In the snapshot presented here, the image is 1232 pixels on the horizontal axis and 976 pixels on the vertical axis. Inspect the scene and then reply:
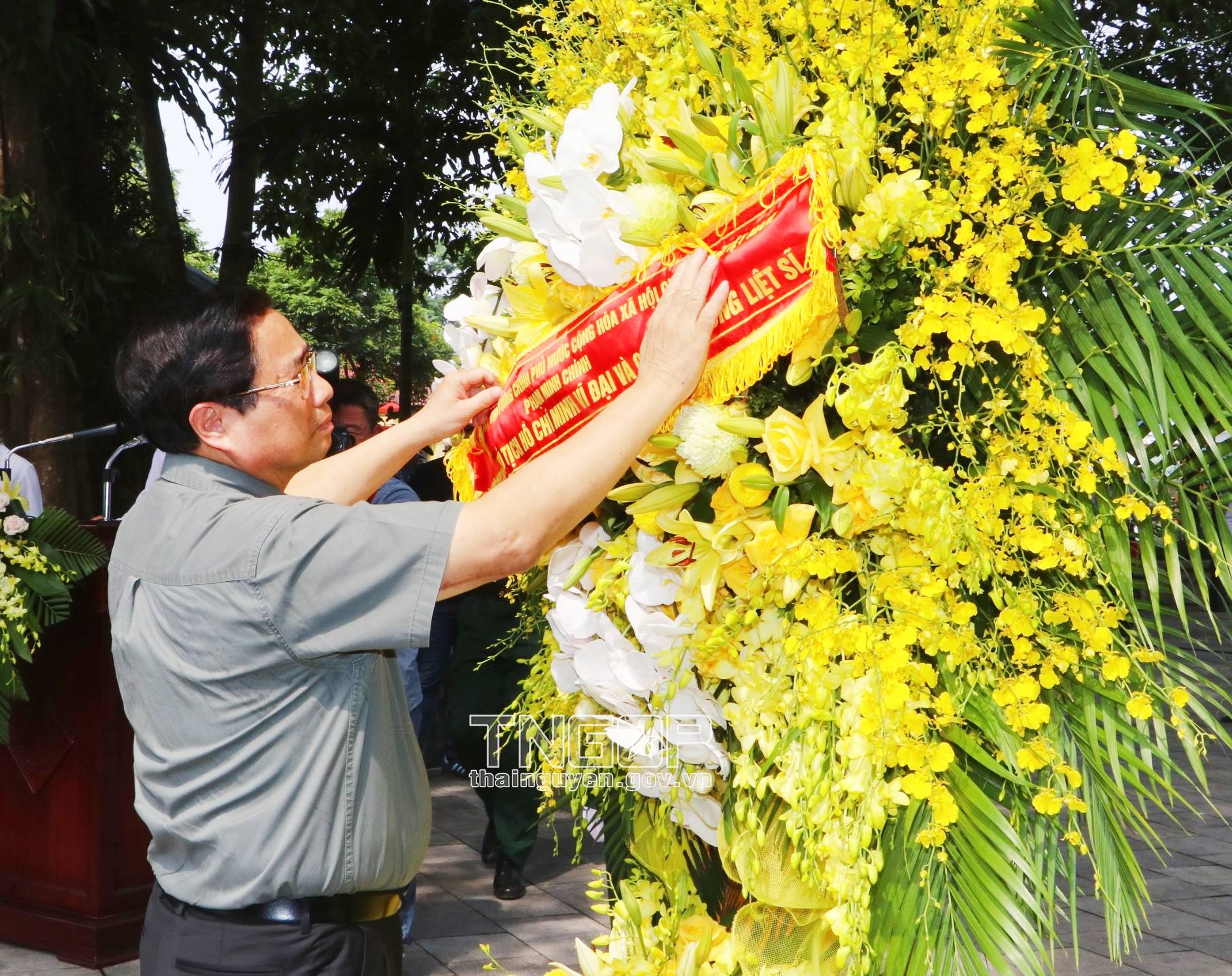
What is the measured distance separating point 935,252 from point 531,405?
22.4 inches

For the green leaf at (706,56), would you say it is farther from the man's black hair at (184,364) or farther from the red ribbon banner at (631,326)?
the man's black hair at (184,364)

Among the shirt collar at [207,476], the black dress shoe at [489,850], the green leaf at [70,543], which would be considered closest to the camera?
the shirt collar at [207,476]

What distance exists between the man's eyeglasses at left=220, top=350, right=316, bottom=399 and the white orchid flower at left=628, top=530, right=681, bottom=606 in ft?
2.26

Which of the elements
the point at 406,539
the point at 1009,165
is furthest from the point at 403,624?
the point at 1009,165

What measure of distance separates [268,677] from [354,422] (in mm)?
3043

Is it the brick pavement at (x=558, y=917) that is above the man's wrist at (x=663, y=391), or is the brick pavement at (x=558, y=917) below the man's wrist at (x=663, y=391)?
below

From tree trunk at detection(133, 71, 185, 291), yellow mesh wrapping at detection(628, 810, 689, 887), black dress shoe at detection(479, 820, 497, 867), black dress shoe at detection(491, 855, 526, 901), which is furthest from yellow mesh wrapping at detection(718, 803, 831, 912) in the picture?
tree trunk at detection(133, 71, 185, 291)

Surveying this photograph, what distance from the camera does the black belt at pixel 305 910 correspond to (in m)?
1.70

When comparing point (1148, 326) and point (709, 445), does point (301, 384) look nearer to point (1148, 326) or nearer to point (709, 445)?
point (709, 445)

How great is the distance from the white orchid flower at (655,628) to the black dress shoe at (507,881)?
359 centimetres

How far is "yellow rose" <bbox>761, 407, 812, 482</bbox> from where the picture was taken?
1.29m

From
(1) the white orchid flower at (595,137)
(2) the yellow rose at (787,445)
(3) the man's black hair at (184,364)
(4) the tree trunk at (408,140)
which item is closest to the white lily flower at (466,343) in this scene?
(3) the man's black hair at (184,364)

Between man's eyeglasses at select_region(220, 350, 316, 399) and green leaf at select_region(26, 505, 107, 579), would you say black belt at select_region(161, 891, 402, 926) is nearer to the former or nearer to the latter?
man's eyeglasses at select_region(220, 350, 316, 399)

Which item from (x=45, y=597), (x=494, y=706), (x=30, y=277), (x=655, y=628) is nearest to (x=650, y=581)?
(x=655, y=628)
